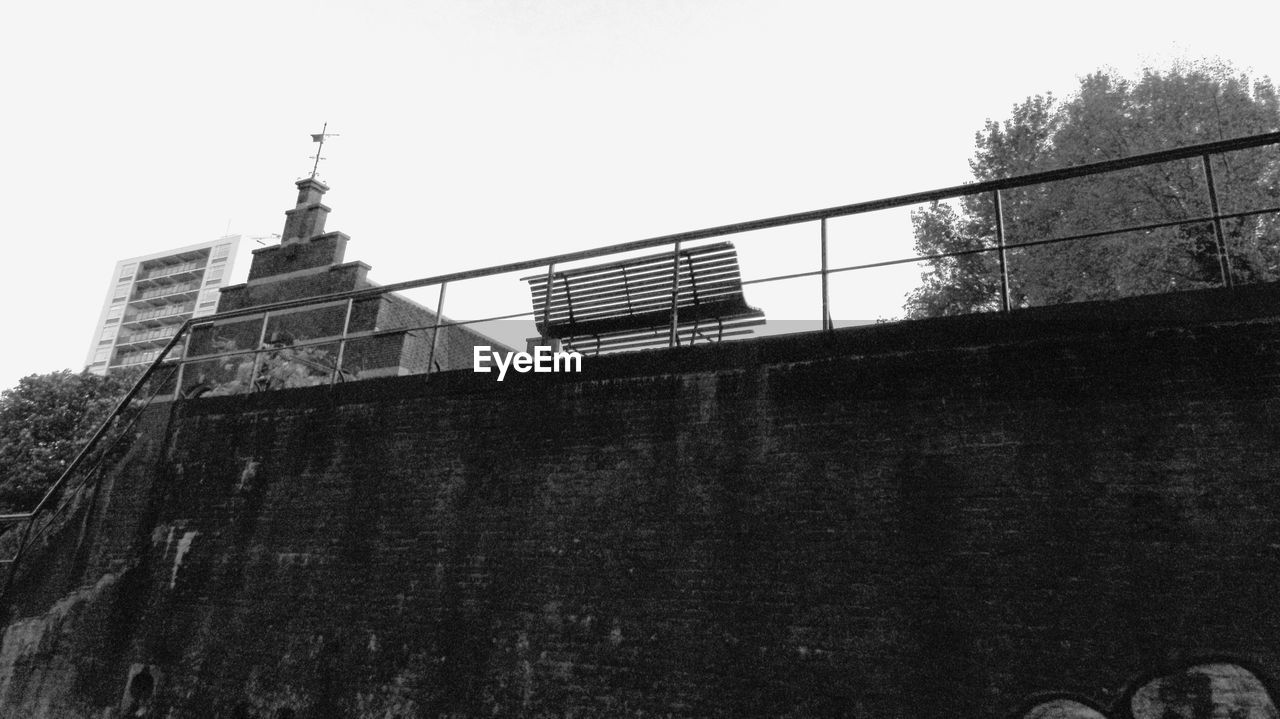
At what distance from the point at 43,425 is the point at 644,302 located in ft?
75.9

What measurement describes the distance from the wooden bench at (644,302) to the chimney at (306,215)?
1647 centimetres

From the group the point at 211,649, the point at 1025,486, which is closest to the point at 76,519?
the point at 211,649

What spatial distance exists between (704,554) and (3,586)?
821 cm

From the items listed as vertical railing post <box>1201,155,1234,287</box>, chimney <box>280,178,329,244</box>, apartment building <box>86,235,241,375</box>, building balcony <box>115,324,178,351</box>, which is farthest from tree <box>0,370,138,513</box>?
building balcony <box>115,324,178,351</box>

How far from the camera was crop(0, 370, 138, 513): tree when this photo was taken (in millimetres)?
21578

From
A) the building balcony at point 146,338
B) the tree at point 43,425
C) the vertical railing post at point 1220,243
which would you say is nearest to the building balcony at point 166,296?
the building balcony at point 146,338

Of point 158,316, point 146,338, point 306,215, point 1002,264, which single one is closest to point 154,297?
point 158,316

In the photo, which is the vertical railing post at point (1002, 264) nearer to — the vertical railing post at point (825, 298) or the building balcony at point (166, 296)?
the vertical railing post at point (825, 298)

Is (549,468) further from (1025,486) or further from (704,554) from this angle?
(1025,486)

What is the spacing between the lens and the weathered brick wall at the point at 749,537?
4.55 metres

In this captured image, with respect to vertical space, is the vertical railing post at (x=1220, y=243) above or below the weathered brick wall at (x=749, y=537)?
above

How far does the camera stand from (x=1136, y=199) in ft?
52.3

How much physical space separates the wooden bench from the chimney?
16470 millimetres

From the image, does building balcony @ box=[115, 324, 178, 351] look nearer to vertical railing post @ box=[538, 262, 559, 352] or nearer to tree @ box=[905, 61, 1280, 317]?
tree @ box=[905, 61, 1280, 317]
